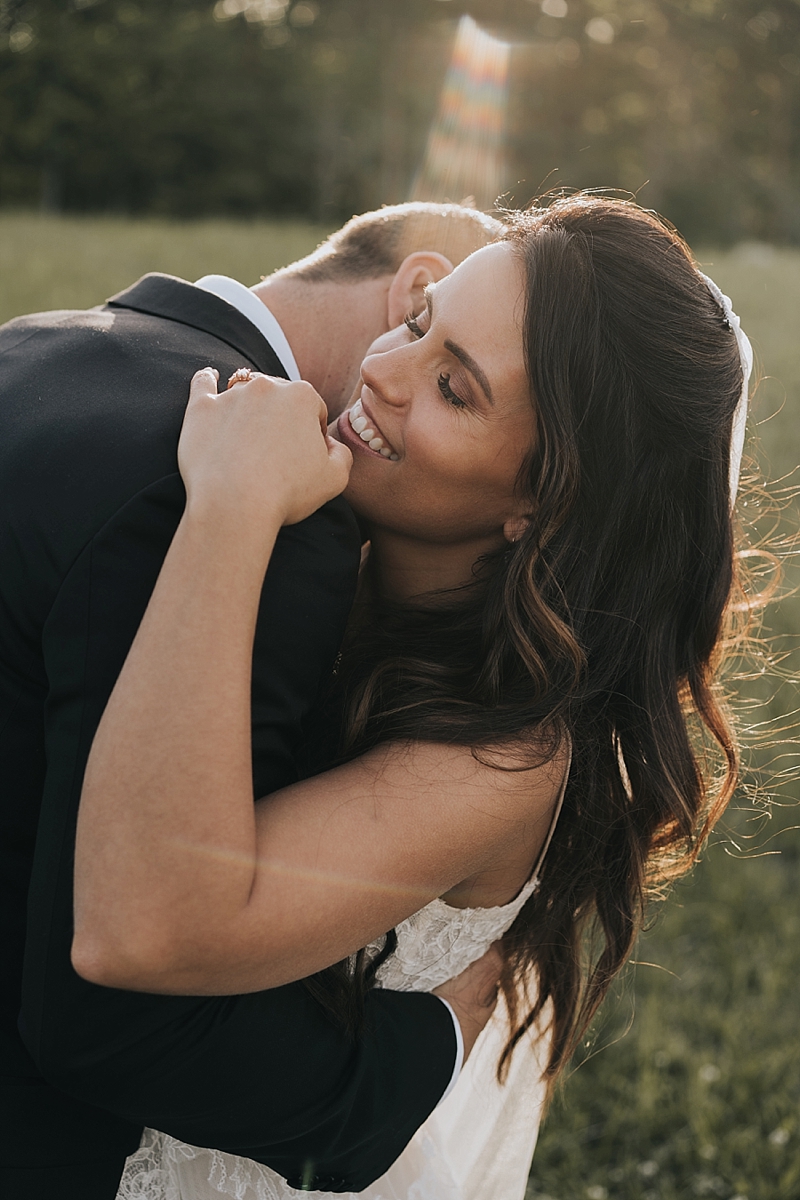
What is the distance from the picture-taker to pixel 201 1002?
1787 millimetres

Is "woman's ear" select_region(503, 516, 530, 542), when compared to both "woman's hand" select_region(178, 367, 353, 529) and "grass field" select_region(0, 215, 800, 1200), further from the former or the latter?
"grass field" select_region(0, 215, 800, 1200)

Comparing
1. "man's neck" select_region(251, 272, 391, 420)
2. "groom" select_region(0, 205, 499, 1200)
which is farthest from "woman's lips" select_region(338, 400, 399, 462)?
"man's neck" select_region(251, 272, 391, 420)

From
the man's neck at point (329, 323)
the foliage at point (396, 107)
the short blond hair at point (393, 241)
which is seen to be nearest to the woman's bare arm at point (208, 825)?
the man's neck at point (329, 323)

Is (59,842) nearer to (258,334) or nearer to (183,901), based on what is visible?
(183,901)

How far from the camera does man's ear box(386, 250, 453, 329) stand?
9.64 feet

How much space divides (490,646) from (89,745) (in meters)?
0.99

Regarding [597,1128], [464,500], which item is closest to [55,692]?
[464,500]

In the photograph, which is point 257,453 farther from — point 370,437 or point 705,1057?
point 705,1057

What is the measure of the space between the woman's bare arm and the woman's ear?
0.77m

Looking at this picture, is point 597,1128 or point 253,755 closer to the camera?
point 253,755

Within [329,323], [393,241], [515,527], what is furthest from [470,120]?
[515,527]

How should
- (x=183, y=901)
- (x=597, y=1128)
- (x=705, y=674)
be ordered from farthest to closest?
(x=597, y=1128) < (x=705, y=674) < (x=183, y=901)

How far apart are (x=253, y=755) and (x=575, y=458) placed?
100 centimetres

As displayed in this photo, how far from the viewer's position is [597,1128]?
361 cm
